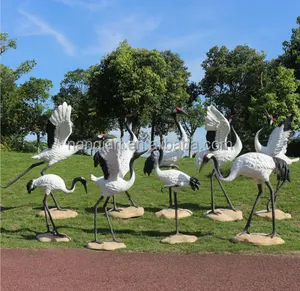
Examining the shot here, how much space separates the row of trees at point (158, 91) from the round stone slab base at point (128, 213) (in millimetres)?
12442

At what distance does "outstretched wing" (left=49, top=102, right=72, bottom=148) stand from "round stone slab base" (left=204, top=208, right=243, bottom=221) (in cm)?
414

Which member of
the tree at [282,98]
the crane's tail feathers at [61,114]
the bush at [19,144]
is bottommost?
the bush at [19,144]

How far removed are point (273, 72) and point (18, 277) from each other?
71.1 feet

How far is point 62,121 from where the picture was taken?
8.99 meters

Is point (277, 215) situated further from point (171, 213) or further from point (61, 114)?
point (61, 114)

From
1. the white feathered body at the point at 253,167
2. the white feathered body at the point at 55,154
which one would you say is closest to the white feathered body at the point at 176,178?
the white feathered body at the point at 253,167

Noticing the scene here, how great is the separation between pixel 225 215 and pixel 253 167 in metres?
2.68

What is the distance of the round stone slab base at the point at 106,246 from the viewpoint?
271 inches

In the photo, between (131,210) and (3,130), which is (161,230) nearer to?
(131,210)

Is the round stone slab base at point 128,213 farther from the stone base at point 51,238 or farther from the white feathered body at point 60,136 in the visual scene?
the stone base at point 51,238

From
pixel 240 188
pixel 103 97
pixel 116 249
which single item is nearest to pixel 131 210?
pixel 116 249

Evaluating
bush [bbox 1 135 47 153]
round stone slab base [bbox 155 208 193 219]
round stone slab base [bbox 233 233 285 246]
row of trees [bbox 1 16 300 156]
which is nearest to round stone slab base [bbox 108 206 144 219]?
round stone slab base [bbox 155 208 193 219]

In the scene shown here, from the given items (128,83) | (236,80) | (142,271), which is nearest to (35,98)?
(128,83)

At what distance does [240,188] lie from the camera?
12.4 m
